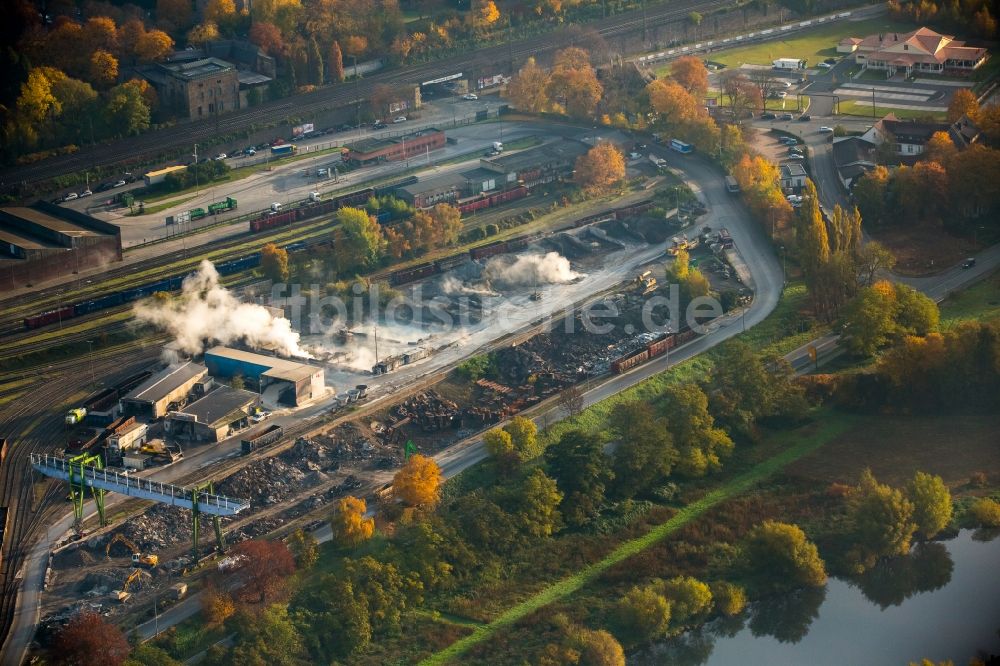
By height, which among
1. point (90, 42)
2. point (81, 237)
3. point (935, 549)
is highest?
point (90, 42)

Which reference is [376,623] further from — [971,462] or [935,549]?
[971,462]

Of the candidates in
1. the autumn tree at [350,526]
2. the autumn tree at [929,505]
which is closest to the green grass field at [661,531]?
the autumn tree at [350,526]

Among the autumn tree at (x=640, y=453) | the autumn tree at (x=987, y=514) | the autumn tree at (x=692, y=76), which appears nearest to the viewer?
the autumn tree at (x=987, y=514)

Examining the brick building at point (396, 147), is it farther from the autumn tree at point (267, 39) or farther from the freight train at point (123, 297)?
the freight train at point (123, 297)

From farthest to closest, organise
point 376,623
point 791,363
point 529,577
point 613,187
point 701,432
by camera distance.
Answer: point 613,187 → point 791,363 → point 701,432 → point 529,577 → point 376,623

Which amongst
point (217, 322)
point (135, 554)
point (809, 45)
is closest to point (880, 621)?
point (135, 554)

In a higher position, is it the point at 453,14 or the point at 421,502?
the point at 453,14

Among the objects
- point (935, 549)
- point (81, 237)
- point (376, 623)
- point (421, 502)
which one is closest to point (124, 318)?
point (81, 237)
